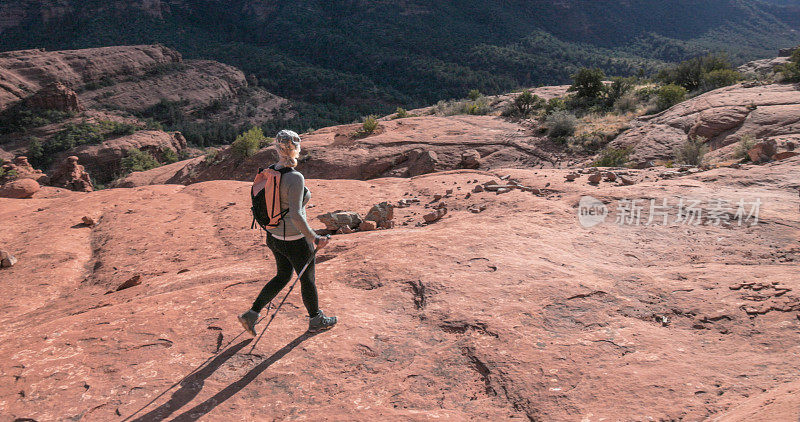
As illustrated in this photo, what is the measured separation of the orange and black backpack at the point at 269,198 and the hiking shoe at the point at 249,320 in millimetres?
726

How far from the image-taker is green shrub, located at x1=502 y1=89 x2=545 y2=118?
55.8 feet

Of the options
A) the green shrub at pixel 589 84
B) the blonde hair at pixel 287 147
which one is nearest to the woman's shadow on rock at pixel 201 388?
the blonde hair at pixel 287 147

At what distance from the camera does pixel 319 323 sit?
327 cm

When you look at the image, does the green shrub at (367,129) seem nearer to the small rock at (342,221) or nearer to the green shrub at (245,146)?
the green shrub at (245,146)

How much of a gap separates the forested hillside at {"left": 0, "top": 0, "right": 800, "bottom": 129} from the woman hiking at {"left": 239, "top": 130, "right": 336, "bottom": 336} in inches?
1618

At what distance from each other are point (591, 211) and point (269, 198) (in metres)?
4.75

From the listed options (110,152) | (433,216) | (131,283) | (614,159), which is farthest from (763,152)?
(110,152)

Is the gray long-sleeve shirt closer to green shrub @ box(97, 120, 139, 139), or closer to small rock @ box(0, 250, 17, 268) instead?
small rock @ box(0, 250, 17, 268)

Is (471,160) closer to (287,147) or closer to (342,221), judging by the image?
(342,221)

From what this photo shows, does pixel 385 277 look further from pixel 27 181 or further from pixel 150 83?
pixel 150 83

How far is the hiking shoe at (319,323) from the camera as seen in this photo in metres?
3.26

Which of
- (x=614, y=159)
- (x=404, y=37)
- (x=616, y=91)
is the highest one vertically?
(x=404, y=37)

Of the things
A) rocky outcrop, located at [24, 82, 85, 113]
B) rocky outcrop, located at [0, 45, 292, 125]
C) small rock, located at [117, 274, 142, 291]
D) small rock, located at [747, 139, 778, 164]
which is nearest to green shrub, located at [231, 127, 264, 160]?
small rock, located at [117, 274, 142, 291]

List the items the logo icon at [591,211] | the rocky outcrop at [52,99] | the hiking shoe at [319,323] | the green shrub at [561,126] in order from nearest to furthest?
the hiking shoe at [319,323], the logo icon at [591,211], the green shrub at [561,126], the rocky outcrop at [52,99]
